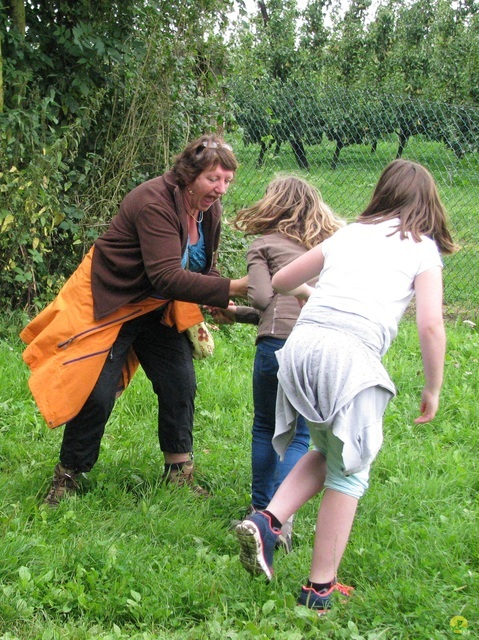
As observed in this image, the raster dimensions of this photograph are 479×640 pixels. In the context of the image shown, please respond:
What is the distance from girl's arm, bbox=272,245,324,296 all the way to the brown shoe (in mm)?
1293

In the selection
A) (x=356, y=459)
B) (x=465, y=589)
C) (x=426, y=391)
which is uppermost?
(x=426, y=391)

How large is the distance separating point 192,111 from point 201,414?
2.94 m

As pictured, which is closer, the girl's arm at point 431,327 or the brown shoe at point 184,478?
the girl's arm at point 431,327

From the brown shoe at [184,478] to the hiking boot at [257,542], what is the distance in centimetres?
102

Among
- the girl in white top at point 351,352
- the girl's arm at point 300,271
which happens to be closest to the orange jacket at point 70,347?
the girl's arm at point 300,271

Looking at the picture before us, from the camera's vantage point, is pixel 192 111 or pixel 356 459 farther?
pixel 192 111

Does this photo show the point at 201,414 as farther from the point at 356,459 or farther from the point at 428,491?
the point at 356,459

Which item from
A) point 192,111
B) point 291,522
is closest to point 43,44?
point 192,111

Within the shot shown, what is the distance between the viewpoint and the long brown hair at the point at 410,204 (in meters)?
2.82

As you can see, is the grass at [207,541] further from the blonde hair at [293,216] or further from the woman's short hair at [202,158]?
the woman's short hair at [202,158]

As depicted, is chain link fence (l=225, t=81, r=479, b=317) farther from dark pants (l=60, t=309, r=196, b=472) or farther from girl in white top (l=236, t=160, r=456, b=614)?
girl in white top (l=236, t=160, r=456, b=614)

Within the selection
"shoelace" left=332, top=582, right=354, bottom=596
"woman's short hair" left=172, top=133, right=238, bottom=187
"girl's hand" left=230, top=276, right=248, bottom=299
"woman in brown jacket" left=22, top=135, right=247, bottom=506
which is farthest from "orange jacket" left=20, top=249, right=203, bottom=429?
"shoelace" left=332, top=582, right=354, bottom=596

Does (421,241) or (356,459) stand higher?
(421,241)

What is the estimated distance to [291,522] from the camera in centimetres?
344
